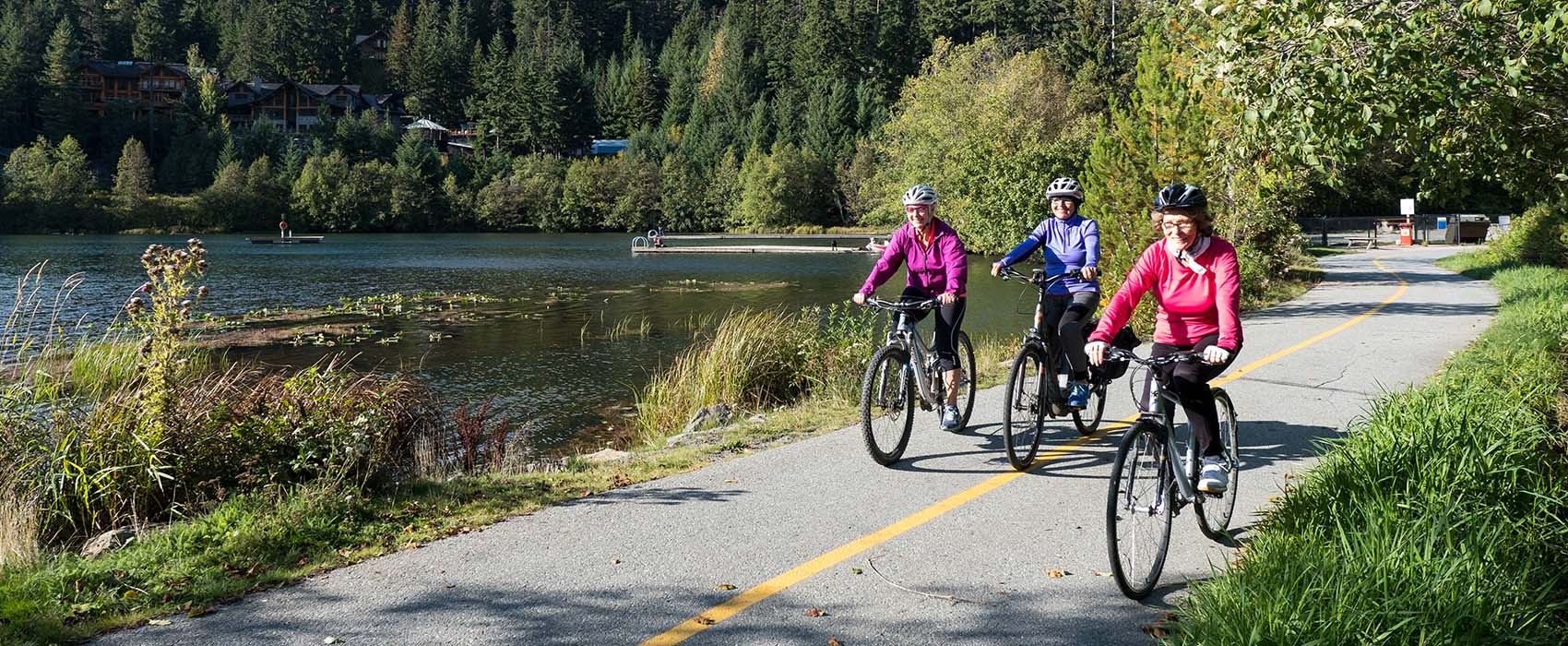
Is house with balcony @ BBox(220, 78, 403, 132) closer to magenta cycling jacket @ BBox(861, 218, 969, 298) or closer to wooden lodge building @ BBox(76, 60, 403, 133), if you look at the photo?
wooden lodge building @ BBox(76, 60, 403, 133)

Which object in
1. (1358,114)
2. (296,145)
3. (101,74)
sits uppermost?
(101,74)

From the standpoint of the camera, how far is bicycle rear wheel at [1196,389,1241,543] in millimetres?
5695

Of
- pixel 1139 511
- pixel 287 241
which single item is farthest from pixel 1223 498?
pixel 287 241

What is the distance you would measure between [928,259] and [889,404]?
3.64 ft

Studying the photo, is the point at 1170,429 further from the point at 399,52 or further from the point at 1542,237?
the point at 399,52

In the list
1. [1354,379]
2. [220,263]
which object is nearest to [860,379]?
[1354,379]

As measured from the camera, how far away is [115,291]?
34.2 m

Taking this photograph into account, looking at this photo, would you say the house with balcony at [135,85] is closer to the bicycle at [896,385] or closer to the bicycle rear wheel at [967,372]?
the bicycle rear wheel at [967,372]

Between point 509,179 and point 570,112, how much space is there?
2278cm

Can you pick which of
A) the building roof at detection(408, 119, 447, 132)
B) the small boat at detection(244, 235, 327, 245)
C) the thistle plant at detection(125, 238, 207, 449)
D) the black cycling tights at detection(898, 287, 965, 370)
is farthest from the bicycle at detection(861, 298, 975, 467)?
the building roof at detection(408, 119, 447, 132)

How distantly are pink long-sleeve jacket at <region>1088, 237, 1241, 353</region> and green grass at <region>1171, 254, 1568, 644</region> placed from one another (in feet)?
3.06

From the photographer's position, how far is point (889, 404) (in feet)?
25.2

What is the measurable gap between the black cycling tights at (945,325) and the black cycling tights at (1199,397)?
2668mm

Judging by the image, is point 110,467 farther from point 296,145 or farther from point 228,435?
point 296,145
